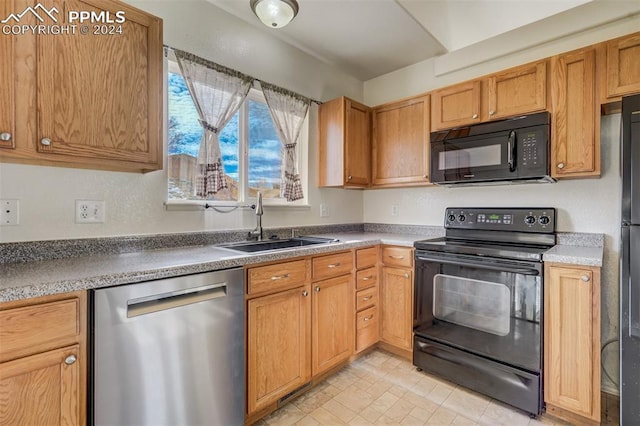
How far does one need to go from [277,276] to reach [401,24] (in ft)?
6.86

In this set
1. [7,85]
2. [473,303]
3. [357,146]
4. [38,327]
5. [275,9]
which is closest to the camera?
[38,327]

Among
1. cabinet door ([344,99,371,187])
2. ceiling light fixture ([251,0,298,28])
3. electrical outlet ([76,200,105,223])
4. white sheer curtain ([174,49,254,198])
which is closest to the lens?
electrical outlet ([76,200,105,223])

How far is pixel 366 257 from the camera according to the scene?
2.37m

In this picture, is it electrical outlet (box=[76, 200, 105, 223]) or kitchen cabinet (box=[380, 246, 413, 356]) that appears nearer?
electrical outlet (box=[76, 200, 105, 223])

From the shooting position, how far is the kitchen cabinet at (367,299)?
7.58ft

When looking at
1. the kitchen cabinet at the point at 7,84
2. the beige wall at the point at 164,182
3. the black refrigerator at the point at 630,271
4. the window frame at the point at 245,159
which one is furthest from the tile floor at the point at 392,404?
the kitchen cabinet at the point at 7,84

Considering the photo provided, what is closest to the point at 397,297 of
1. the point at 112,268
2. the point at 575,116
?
the point at 575,116

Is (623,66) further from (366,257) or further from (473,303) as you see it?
(366,257)

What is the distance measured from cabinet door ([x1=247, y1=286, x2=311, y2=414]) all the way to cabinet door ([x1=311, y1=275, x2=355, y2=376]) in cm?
8

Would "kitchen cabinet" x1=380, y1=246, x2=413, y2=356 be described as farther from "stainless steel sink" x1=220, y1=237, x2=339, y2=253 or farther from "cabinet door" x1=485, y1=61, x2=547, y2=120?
"cabinet door" x1=485, y1=61, x2=547, y2=120

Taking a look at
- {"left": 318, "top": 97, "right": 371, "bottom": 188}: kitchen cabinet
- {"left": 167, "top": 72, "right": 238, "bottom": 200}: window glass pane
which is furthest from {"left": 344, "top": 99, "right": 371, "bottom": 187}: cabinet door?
{"left": 167, "top": 72, "right": 238, "bottom": 200}: window glass pane

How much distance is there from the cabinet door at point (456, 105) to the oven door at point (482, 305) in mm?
1072

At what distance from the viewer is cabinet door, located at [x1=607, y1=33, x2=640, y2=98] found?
1705mm

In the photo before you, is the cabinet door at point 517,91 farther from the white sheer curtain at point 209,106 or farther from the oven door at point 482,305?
the white sheer curtain at point 209,106
